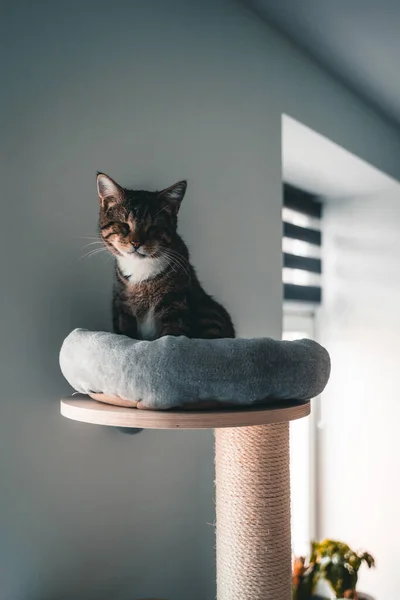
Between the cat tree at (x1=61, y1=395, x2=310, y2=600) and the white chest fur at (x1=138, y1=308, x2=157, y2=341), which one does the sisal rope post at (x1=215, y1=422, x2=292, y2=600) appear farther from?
the white chest fur at (x1=138, y1=308, x2=157, y2=341)

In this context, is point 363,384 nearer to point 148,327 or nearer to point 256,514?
point 256,514

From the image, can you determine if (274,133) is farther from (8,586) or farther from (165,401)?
(8,586)

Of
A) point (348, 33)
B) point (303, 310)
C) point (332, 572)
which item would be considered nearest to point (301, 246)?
point (303, 310)

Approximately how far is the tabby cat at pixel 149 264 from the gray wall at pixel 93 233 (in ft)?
0.37

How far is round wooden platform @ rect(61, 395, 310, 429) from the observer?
0.71 meters

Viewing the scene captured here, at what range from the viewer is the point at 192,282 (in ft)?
3.22

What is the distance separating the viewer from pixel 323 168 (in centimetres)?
209

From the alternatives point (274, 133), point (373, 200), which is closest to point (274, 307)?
point (274, 133)

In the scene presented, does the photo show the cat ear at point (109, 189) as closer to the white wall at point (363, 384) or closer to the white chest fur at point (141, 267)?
the white chest fur at point (141, 267)

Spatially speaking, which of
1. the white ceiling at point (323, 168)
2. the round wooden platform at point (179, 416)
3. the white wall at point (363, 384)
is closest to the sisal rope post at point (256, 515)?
the round wooden platform at point (179, 416)

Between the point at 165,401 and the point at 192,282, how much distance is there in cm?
31

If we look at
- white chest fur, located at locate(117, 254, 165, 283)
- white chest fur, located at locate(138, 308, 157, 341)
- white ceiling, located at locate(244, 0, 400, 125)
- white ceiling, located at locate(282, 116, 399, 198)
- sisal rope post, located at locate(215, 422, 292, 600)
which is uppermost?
white ceiling, located at locate(244, 0, 400, 125)

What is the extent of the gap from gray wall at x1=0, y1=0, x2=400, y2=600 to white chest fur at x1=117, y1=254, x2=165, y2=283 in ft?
0.43

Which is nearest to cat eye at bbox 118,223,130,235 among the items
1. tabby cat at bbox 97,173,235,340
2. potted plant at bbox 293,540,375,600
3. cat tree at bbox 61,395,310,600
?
tabby cat at bbox 97,173,235,340
